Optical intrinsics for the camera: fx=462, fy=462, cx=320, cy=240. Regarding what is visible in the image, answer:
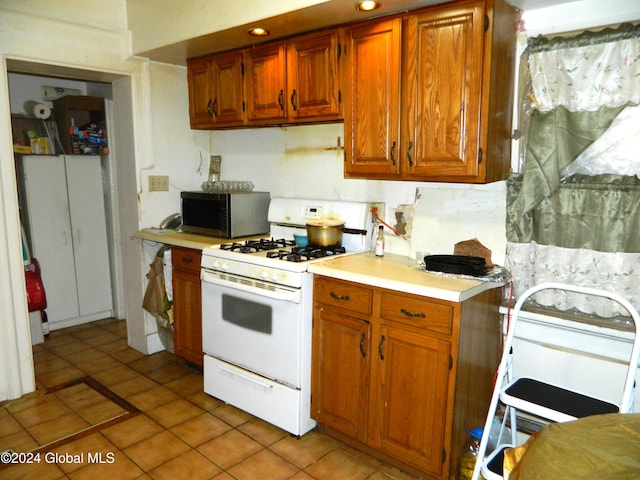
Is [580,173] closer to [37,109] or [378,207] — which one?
[378,207]

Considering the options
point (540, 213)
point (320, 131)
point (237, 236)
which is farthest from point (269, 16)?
point (540, 213)

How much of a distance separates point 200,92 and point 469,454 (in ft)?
9.39

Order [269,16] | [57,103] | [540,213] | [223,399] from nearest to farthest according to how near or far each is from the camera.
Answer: [540,213]
[269,16]
[223,399]
[57,103]

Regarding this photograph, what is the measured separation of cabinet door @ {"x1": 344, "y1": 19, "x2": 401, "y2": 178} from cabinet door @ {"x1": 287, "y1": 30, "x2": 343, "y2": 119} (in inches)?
4.0

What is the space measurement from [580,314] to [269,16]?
83.7 inches

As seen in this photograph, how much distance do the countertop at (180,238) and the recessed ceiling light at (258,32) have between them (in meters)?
1.29

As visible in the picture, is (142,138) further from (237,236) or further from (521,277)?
(521,277)

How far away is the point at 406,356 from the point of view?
2.09m

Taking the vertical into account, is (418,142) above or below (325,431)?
above

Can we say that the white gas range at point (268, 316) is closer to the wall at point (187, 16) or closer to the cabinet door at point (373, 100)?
the cabinet door at point (373, 100)

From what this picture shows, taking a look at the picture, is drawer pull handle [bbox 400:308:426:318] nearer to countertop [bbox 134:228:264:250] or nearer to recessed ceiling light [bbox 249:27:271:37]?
countertop [bbox 134:228:264:250]

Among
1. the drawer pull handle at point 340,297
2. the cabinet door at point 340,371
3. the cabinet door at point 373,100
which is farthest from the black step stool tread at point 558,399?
the cabinet door at point 373,100

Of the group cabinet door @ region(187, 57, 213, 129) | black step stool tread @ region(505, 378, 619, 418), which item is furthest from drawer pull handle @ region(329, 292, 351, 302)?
cabinet door @ region(187, 57, 213, 129)

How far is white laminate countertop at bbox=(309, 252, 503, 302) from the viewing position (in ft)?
6.41
